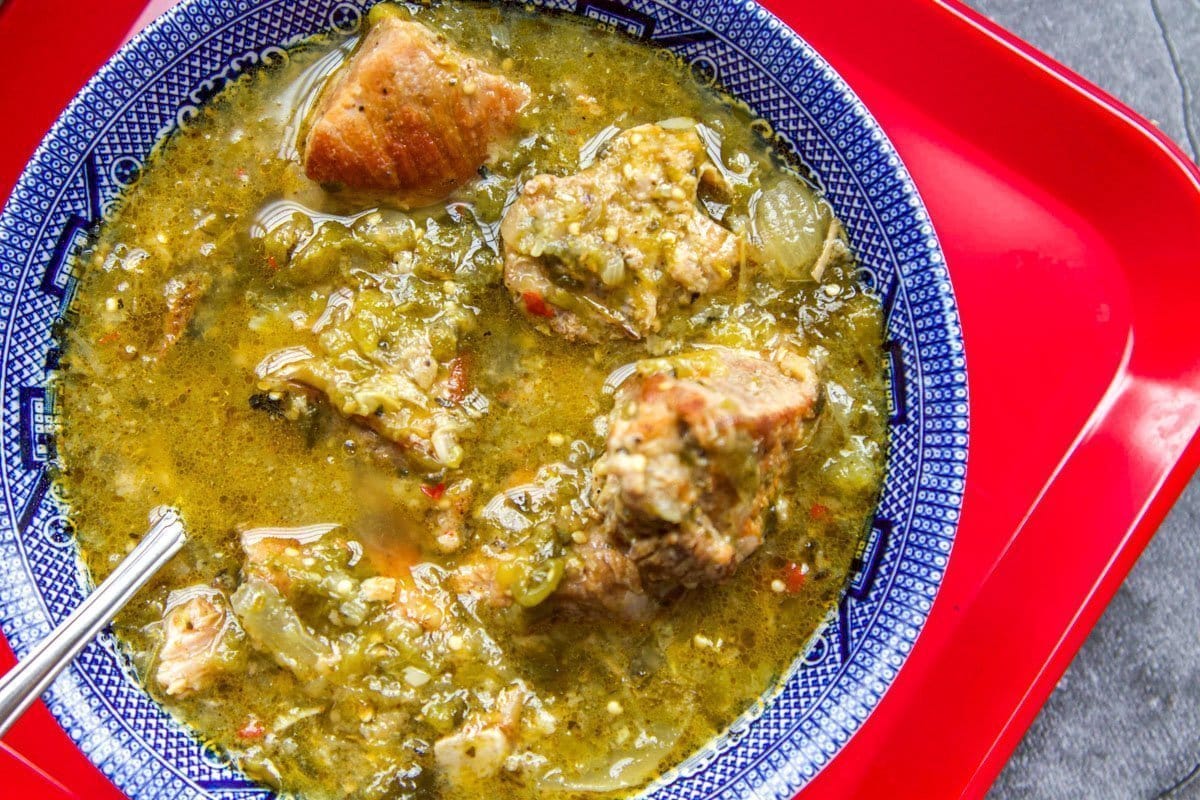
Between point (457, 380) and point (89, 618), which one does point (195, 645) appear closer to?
point (89, 618)

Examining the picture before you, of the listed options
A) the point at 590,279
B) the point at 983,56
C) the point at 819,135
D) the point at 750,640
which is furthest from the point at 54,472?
the point at 983,56

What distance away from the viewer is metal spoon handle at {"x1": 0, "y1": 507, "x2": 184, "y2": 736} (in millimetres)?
2326

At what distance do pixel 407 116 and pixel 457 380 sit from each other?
2.86ft

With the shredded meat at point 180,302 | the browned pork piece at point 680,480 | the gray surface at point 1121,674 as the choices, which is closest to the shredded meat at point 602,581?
the browned pork piece at point 680,480

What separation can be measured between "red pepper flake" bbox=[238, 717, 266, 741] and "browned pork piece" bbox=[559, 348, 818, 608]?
3.76 feet

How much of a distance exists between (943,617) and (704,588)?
900mm

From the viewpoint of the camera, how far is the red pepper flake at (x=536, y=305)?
2.76 metres

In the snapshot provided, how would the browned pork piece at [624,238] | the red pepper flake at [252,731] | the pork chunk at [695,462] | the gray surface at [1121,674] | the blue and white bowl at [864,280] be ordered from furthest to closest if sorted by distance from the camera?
the gray surface at [1121,674]
the red pepper flake at [252,731]
the browned pork piece at [624,238]
the blue and white bowl at [864,280]
the pork chunk at [695,462]

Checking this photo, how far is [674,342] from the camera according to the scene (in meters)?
2.85

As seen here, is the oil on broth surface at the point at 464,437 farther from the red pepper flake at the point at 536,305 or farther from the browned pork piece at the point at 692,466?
the browned pork piece at the point at 692,466

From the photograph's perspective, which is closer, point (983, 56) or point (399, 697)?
point (399, 697)

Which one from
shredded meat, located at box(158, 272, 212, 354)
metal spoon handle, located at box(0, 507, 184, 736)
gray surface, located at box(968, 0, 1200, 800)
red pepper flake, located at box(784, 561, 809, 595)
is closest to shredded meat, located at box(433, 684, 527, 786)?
red pepper flake, located at box(784, 561, 809, 595)

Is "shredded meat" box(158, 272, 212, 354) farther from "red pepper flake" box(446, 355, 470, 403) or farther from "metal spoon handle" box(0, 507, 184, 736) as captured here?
"red pepper flake" box(446, 355, 470, 403)

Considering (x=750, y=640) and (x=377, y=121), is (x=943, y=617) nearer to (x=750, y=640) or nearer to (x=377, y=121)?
(x=750, y=640)
